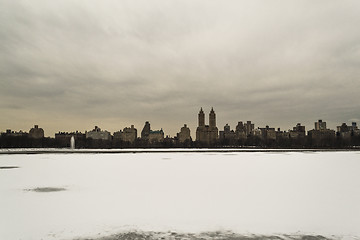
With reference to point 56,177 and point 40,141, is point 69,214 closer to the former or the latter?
point 56,177

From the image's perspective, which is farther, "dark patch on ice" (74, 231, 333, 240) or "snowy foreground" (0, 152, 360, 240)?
"snowy foreground" (0, 152, 360, 240)

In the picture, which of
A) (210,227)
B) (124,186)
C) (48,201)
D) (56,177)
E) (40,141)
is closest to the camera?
(210,227)

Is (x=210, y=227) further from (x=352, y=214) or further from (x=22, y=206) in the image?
(x=22, y=206)

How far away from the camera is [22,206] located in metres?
13.1

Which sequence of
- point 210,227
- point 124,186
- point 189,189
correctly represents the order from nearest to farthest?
point 210,227 → point 189,189 → point 124,186

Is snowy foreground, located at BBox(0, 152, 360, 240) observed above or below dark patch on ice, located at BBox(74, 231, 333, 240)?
above

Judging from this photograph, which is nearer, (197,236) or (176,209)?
(197,236)

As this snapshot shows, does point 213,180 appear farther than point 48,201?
Yes

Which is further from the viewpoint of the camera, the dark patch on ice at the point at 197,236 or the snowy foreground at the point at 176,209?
the snowy foreground at the point at 176,209

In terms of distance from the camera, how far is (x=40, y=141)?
17988cm

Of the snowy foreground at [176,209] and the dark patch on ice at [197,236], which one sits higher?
the snowy foreground at [176,209]

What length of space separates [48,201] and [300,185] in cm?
1429

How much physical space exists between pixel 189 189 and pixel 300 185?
281 inches

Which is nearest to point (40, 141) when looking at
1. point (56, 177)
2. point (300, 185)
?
point (56, 177)
